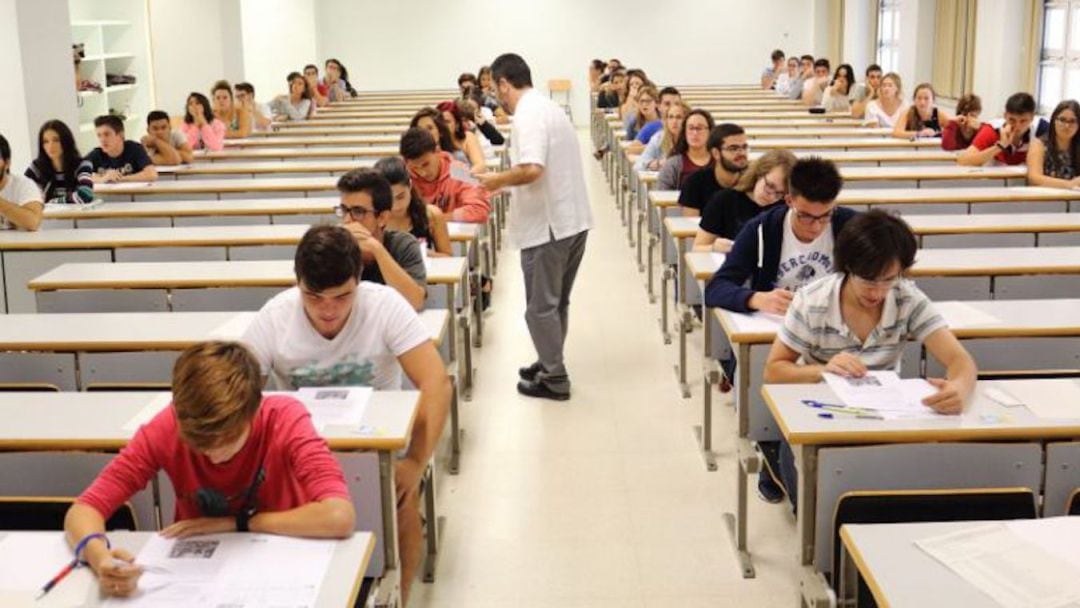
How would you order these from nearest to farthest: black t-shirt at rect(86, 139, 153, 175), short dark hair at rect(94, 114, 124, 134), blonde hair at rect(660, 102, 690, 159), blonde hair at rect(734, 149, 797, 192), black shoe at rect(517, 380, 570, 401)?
blonde hair at rect(734, 149, 797, 192)
black shoe at rect(517, 380, 570, 401)
blonde hair at rect(660, 102, 690, 159)
short dark hair at rect(94, 114, 124, 134)
black t-shirt at rect(86, 139, 153, 175)

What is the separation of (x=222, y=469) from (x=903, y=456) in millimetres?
1444

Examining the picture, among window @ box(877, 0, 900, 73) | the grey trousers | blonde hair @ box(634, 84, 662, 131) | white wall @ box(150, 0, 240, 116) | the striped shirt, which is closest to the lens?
the striped shirt

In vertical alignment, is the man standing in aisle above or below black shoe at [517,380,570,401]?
above

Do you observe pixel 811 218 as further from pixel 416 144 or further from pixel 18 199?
pixel 18 199

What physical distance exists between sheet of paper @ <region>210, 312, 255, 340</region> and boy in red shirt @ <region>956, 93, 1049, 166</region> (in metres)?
4.87

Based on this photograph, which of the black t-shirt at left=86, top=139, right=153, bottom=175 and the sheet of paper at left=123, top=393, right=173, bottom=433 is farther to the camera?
the black t-shirt at left=86, top=139, right=153, bottom=175

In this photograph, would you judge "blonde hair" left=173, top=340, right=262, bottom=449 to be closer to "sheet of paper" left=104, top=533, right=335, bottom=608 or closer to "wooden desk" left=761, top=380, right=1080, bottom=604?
"sheet of paper" left=104, top=533, right=335, bottom=608

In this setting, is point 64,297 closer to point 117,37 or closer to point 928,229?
point 928,229

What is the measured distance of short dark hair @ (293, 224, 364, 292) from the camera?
2670mm

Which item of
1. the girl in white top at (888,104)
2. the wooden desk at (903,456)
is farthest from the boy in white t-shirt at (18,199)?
the girl in white top at (888,104)

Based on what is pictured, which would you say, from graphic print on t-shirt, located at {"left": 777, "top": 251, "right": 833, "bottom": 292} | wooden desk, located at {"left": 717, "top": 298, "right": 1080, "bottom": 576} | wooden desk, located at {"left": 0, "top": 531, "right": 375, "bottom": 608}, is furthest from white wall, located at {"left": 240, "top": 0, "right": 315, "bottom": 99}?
wooden desk, located at {"left": 0, "top": 531, "right": 375, "bottom": 608}

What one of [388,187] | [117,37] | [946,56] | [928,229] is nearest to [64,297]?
[388,187]

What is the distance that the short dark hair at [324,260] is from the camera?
2.67m

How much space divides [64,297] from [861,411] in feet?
10.5
